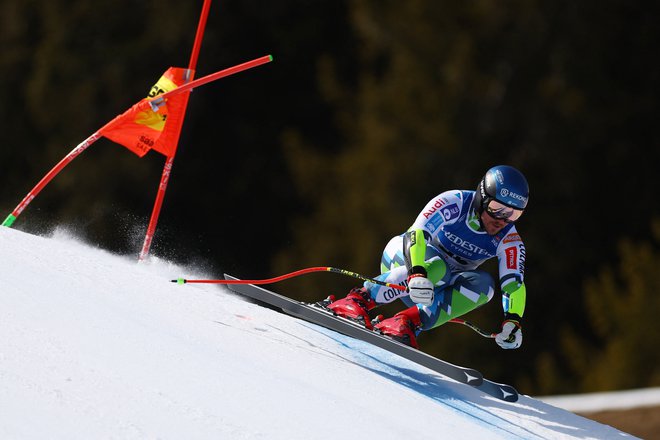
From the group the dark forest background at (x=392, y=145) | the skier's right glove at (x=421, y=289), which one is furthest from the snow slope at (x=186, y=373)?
the dark forest background at (x=392, y=145)

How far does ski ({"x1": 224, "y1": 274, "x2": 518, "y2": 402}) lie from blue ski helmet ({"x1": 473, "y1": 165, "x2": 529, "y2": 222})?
3.03ft

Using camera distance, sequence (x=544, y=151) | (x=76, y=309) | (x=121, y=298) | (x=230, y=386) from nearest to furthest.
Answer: (x=230, y=386)
(x=76, y=309)
(x=121, y=298)
(x=544, y=151)

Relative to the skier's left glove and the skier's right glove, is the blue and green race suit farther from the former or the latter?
the skier's right glove

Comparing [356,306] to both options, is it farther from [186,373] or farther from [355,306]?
[186,373]

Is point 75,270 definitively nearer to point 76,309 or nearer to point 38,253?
point 38,253

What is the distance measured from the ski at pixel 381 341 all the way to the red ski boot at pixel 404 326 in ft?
0.91

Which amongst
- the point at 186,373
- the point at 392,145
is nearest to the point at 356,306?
the point at 186,373

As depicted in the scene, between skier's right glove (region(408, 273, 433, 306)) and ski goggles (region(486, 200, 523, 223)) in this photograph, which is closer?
skier's right glove (region(408, 273, 433, 306))

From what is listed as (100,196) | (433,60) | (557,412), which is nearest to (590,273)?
(433,60)

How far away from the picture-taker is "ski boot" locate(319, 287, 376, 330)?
6.89 m

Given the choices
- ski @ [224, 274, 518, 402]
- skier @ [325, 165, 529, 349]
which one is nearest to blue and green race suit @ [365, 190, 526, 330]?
skier @ [325, 165, 529, 349]

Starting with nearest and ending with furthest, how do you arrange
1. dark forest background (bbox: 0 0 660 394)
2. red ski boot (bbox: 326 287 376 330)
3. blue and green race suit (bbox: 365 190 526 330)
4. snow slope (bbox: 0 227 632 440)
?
snow slope (bbox: 0 227 632 440)
blue and green race suit (bbox: 365 190 526 330)
red ski boot (bbox: 326 287 376 330)
dark forest background (bbox: 0 0 660 394)

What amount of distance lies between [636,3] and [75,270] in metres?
17.4

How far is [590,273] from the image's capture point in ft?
67.6
